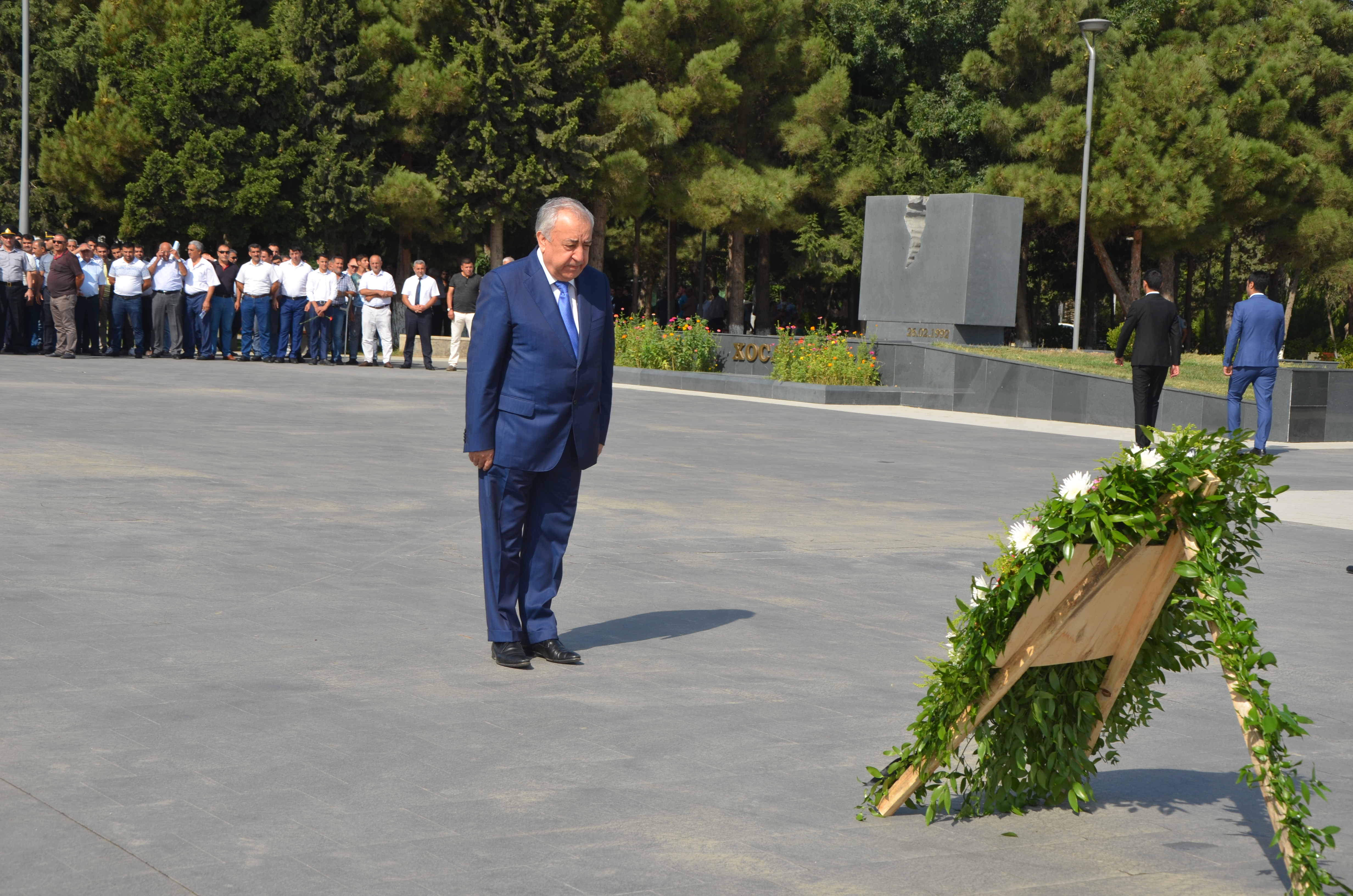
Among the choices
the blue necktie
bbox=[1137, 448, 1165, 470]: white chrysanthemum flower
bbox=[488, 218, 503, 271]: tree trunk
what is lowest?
bbox=[1137, 448, 1165, 470]: white chrysanthemum flower

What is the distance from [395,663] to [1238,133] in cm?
4055

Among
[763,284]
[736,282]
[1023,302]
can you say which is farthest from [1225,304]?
[736,282]

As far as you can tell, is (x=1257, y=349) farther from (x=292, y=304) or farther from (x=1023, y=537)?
(x=292, y=304)

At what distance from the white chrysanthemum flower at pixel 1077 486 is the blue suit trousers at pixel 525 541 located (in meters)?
2.37

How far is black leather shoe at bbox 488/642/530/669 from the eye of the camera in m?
5.54

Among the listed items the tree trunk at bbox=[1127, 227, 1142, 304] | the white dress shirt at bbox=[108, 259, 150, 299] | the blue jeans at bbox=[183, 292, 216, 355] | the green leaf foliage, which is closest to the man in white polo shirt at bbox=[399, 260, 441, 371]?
the blue jeans at bbox=[183, 292, 216, 355]

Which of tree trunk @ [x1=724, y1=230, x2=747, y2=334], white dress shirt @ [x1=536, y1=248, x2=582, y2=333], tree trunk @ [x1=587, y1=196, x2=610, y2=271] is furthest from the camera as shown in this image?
tree trunk @ [x1=724, y1=230, x2=747, y2=334]

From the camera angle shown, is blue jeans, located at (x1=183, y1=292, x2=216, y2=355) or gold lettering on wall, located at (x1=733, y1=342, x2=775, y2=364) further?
blue jeans, located at (x1=183, y1=292, x2=216, y2=355)

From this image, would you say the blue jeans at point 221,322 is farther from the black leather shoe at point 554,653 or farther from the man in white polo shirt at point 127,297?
the black leather shoe at point 554,653

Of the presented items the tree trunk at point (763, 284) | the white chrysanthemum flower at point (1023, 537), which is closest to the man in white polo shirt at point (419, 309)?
the white chrysanthemum flower at point (1023, 537)

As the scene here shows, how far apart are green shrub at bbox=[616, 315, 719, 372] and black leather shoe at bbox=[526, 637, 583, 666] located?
18.6m

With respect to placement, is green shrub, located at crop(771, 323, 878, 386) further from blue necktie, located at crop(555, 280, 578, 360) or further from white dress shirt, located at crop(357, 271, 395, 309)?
blue necktie, located at crop(555, 280, 578, 360)

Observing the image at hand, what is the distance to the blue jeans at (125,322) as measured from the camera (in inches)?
933

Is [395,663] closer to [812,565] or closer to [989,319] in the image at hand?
[812,565]
